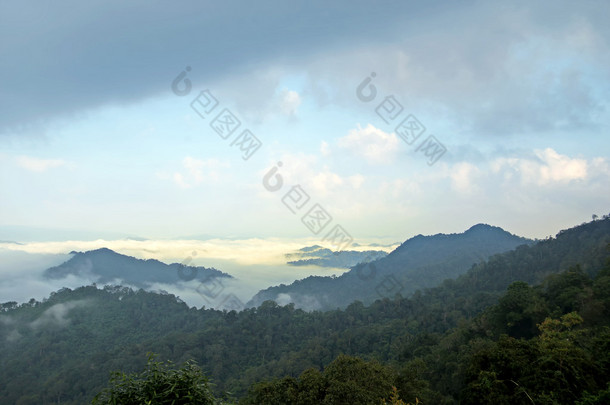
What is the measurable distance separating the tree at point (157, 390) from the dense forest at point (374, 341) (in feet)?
1.38

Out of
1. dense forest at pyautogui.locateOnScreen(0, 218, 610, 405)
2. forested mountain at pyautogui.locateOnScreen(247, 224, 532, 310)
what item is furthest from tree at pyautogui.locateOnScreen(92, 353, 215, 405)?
forested mountain at pyautogui.locateOnScreen(247, 224, 532, 310)

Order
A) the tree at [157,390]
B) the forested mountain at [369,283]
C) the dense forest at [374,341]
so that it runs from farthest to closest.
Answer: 1. the forested mountain at [369,283]
2. the dense forest at [374,341]
3. the tree at [157,390]

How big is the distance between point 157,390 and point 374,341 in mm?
70529

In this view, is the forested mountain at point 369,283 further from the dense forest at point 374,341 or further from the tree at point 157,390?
the tree at point 157,390

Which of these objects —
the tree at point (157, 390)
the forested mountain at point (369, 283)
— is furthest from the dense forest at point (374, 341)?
the forested mountain at point (369, 283)

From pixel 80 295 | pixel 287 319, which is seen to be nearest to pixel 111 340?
pixel 80 295

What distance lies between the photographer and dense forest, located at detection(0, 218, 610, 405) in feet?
63.4

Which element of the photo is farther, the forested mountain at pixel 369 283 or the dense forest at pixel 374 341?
the forested mountain at pixel 369 283

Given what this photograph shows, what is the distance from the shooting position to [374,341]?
2832 inches

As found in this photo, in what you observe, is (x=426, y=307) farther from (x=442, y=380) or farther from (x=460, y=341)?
(x=442, y=380)

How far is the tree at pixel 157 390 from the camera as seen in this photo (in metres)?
6.58

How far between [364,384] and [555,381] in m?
9.85

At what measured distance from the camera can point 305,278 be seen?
18950 centimetres

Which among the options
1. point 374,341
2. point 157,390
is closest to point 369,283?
point 374,341
